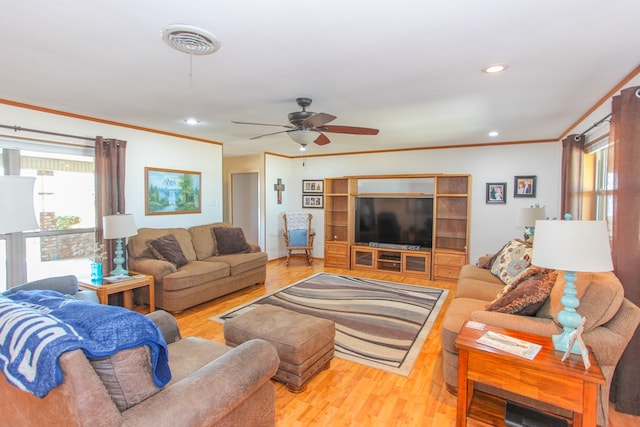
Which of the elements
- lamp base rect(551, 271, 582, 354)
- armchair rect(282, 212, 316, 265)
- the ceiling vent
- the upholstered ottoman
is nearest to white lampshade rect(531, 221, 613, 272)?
lamp base rect(551, 271, 582, 354)

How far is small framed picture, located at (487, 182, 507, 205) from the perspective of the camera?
5512mm

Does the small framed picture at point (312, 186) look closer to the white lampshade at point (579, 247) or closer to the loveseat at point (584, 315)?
the loveseat at point (584, 315)

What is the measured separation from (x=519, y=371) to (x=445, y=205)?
4448 mm

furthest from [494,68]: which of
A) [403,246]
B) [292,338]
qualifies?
[403,246]

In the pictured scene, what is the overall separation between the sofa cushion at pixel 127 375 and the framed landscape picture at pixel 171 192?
3.86m

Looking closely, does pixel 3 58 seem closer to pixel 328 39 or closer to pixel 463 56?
pixel 328 39

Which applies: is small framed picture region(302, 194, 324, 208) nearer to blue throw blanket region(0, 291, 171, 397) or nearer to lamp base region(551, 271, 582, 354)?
lamp base region(551, 271, 582, 354)

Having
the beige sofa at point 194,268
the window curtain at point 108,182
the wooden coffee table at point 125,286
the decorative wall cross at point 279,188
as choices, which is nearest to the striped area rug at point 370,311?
the beige sofa at point 194,268

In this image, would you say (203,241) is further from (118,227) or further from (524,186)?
(524,186)

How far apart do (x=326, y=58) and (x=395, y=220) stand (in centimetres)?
426

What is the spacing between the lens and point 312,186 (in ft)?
23.7

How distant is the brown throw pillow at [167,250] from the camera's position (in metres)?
4.18

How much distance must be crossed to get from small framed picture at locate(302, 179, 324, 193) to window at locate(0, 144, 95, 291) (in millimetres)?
4077

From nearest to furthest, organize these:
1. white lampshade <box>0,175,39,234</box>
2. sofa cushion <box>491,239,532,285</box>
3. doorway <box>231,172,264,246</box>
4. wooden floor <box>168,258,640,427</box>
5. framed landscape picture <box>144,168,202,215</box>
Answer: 1. white lampshade <box>0,175,39,234</box>
2. wooden floor <box>168,258,640,427</box>
3. sofa cushion <box>491,239,532,285</box>
4. framed landscape picture <box>144,168,202,215</box>
5. doorway <box>231,172,264,246</box>
